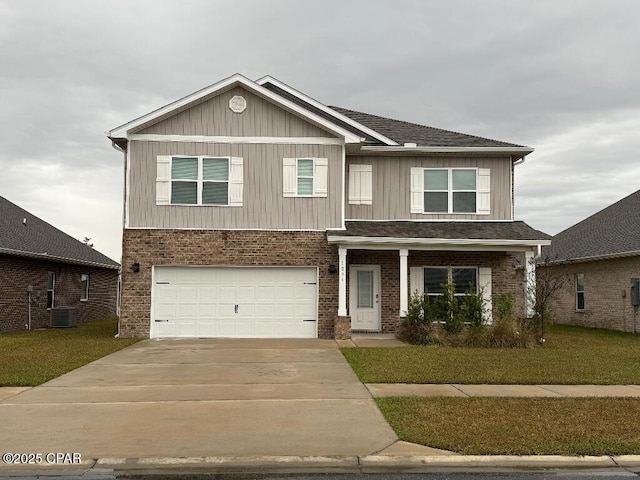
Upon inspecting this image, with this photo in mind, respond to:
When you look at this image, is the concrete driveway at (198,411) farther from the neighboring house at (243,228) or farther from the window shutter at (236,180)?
the window shutter at (236,180)

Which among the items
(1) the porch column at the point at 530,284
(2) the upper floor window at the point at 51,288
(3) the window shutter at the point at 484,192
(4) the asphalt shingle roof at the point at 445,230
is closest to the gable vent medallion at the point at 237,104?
(4) the asphalt shingle roof at the point at 445,230

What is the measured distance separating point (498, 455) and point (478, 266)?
14850 mm

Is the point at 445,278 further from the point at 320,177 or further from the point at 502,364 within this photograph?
the point at 502,364

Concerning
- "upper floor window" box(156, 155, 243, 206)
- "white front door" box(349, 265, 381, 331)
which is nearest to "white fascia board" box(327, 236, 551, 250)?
"white front door" box(349, 265, 381, 331)

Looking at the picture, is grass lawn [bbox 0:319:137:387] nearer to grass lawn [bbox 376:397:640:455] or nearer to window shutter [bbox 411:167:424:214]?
grass lawn [bbox 376:397:640:455]

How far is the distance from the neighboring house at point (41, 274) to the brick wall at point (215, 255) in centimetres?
536

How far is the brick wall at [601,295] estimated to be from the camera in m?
23.5

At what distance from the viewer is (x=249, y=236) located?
63.7 ft

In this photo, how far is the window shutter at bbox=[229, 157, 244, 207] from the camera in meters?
19.4

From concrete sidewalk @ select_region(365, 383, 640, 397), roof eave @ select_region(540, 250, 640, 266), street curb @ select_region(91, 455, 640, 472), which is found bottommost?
street curb @ select_region(91, 455, 640, 472)

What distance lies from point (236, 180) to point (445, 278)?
722 centimetres

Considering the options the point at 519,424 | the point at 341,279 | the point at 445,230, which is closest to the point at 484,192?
the point at 445,230

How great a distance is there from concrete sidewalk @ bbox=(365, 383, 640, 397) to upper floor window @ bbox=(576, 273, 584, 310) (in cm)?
1719

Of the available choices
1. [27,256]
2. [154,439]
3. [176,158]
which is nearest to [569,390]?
[154,439]
